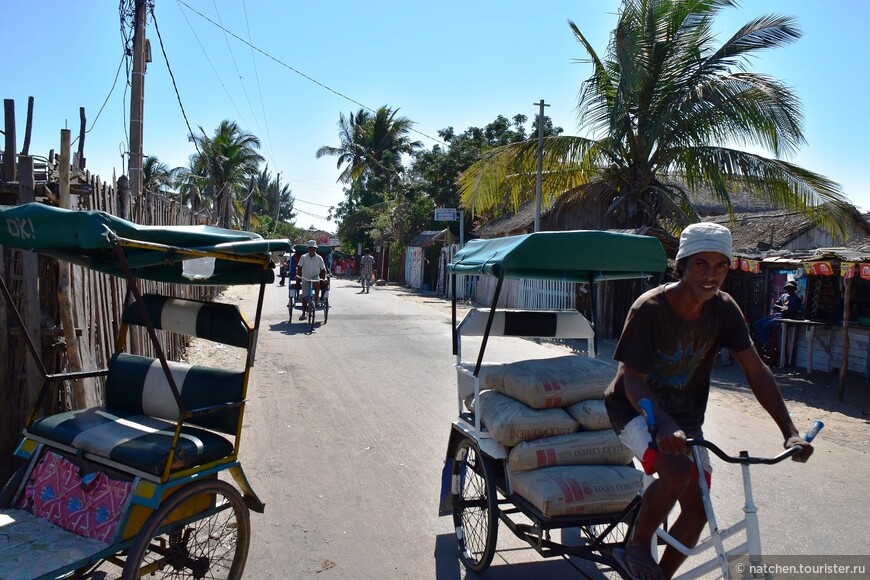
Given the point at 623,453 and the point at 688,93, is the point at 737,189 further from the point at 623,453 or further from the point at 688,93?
the point at 623,453

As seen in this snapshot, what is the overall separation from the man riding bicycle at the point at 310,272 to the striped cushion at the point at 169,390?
37.8ft

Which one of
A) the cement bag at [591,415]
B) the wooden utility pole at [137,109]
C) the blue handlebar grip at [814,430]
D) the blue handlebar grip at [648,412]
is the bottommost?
the cement bag at [591,415]

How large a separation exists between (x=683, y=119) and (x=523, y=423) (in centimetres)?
1154

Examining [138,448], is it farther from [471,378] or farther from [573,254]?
[573,254]

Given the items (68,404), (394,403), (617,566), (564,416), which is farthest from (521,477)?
(394,403)

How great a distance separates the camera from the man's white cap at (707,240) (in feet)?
9.91

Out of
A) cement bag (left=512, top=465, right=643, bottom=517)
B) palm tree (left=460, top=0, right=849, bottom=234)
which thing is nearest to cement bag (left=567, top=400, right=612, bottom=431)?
cement bag (left=512, top=465, right=643, bottom=517)

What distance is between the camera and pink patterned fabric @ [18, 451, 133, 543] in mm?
3355

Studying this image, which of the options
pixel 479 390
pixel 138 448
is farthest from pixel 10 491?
pixel 479 390

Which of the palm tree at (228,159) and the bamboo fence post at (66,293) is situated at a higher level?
the palm tree at (228,159)

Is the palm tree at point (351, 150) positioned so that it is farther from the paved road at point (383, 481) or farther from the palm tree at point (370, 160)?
the paved road at point (383, 481)

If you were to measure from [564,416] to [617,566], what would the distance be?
1.01 metres

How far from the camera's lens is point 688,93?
13750 millimetres

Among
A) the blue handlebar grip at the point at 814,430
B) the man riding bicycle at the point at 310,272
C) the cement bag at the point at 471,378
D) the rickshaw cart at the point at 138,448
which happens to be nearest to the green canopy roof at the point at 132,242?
the rickshaw cart at the point at 138,448
